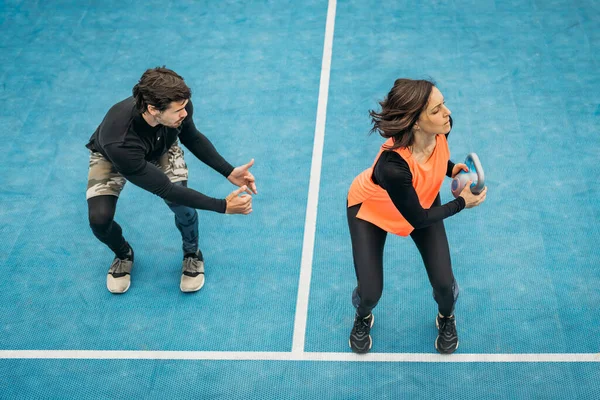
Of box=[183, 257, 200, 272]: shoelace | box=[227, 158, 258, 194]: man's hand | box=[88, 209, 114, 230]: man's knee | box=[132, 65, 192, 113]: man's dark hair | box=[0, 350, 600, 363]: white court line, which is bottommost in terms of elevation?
box=[0, 350, 600, 363]: white court line

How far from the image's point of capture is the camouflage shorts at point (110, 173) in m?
4.12

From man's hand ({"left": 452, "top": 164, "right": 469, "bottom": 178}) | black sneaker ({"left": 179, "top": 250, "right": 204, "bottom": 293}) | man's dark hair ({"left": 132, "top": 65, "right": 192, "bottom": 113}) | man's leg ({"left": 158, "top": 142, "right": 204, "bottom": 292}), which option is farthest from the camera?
black sneaker ({"left": 179, "top": 250, "right": 204, "bottom": 293})

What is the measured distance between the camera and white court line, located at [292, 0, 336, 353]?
437 cm

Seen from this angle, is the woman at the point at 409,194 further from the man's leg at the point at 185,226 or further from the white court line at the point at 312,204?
the man's leg at the point at 185,226

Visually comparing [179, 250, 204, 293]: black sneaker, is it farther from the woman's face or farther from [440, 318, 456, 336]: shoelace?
the woman's face

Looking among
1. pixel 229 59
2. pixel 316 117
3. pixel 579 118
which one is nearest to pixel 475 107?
pixel 579 118

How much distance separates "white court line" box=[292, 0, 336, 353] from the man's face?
1.61 metres

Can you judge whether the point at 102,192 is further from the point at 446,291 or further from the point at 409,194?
the point at 446,291

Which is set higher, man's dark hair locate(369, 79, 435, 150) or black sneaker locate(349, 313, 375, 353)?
man's dark hair locate(369, 79, 435, 150)

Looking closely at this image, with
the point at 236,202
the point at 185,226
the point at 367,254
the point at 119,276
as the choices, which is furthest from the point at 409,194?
the point at 119,276

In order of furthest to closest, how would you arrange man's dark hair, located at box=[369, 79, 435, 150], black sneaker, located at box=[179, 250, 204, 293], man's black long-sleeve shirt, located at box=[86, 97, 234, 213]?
1. black sneaker, located at box=[179, 250, 204, 293]
2. man's black long-sleeve shirt, located at box=[86, 97, 234, 213]
3. man's dark hair, located at box=[369, 79, 435, 150]

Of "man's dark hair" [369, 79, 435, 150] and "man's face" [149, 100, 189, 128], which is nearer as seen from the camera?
"man's dark hair" [369, 79, 435, 150]

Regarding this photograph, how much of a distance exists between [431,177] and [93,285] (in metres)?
2.69

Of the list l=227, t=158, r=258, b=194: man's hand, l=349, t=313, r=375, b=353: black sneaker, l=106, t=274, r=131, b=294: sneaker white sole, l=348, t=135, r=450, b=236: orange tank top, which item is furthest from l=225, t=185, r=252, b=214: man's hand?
l=106, t=274, r=131, b=294: sneaker white sole
